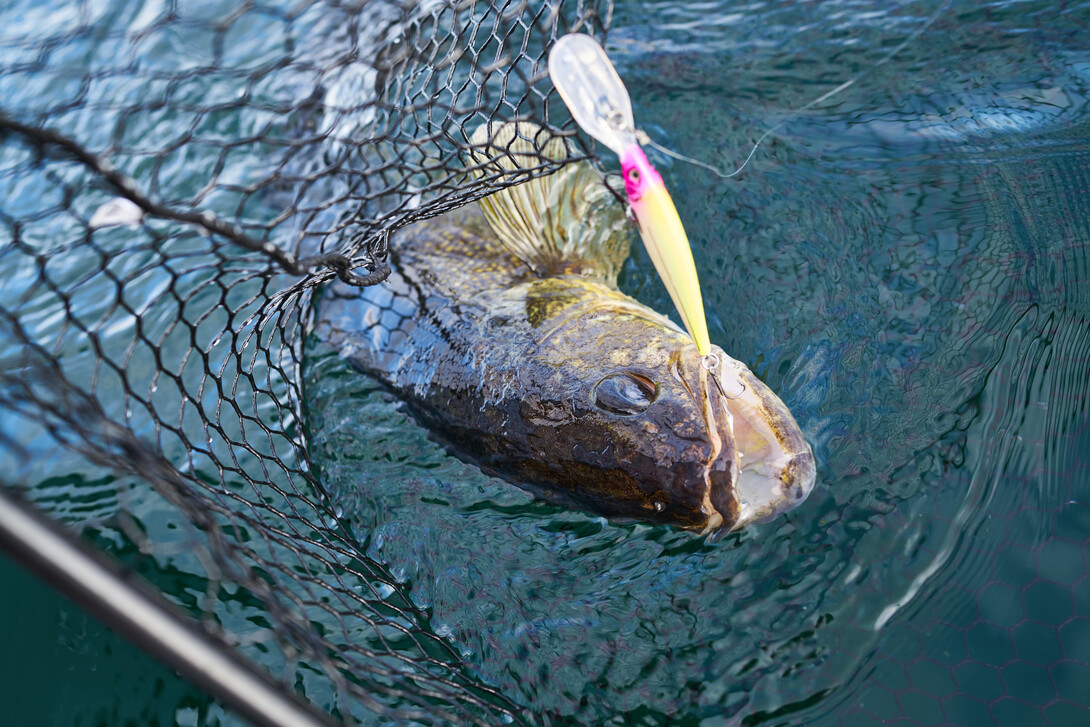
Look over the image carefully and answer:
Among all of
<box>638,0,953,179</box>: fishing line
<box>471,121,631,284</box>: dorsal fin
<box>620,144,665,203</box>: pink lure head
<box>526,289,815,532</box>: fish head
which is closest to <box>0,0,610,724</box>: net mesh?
<box>471,121,631,284</box>: dorsal fin

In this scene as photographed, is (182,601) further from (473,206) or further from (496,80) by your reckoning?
(496,80)

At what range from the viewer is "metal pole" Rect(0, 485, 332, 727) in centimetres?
139

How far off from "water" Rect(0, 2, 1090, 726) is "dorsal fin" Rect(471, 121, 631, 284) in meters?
0.28

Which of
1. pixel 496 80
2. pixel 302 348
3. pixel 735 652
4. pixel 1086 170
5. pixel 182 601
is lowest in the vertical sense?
pixel 735 652

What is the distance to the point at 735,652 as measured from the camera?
10.2ft

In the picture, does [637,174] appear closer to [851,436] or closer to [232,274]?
[851,436]

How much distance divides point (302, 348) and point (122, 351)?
1560 millimetres

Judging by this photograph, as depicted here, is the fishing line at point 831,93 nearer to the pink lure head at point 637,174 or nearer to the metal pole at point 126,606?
the pink lure head at point 637,174

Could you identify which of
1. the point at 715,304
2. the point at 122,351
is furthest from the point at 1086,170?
the point at 122,351

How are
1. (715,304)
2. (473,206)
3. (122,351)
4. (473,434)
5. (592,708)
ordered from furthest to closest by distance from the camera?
(122,351) → (473,206) → (715,304) → (473,434) → (592,708)

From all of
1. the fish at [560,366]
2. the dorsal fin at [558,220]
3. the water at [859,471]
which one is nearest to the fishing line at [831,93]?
the water at [859,471]

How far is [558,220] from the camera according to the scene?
4191 mm

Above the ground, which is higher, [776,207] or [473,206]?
[473,206]

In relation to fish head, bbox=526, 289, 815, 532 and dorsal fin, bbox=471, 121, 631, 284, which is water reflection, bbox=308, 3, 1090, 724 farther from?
fish head, bbox=526, 289, 815, 532
